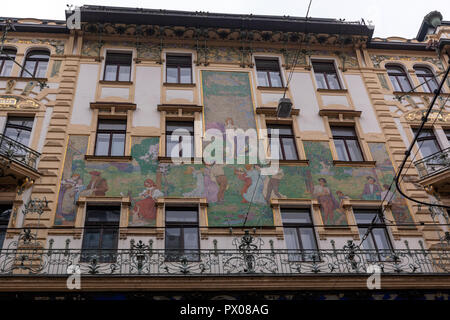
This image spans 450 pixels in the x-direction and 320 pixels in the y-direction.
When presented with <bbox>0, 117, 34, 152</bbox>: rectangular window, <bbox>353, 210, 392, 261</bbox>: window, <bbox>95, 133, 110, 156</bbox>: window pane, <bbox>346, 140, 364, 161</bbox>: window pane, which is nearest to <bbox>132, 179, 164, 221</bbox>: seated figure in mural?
<bbox>95, 133, 110, 156</bbox>: window pane

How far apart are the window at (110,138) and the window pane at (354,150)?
7861 mm

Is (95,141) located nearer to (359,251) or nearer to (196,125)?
(196,125)

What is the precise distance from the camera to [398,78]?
1977 centimetres

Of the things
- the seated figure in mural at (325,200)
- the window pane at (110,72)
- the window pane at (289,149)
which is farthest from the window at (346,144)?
the window pane at (110,72)

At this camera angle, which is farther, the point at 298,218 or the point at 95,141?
the point at 95,141

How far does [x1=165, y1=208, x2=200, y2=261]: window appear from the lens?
12946 mm

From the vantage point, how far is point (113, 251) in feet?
42.4

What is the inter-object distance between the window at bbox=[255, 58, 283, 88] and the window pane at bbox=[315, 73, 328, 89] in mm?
1503

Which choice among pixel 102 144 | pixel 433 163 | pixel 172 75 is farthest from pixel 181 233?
pixel 433 163

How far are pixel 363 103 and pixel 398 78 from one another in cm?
298

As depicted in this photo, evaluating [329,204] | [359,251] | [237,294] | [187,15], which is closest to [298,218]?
[329,204]

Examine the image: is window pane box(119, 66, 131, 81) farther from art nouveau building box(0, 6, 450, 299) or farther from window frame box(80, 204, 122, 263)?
window frame box(80, 204, 122, 263)
